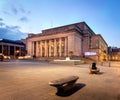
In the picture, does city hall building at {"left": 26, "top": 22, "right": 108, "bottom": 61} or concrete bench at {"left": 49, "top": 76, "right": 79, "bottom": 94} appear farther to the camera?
city hall building at {"left": 26, "top": 22, "right": 108, "bottom": 61}

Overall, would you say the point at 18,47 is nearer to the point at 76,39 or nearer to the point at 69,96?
the point at 76,39

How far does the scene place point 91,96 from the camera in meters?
6.00

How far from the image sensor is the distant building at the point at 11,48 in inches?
3404

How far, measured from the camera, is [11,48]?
9256 cm

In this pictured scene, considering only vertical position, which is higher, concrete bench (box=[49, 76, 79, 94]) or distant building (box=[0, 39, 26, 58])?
distant building (box=[0, 39, 26, 58])

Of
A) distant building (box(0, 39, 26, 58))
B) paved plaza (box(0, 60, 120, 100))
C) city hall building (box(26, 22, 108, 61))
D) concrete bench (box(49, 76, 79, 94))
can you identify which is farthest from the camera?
distant building (box(0, 39, 26, 58))

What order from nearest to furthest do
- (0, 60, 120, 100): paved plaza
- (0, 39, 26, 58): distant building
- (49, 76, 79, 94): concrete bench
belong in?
(49, 76, 79, 94): concrete bench < (0, 60, 120, 100): paved plaza < (0, 39, 26, 58): distant building

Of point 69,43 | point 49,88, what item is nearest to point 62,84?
point 49,88

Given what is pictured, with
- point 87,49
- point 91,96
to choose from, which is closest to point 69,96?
point 91,96

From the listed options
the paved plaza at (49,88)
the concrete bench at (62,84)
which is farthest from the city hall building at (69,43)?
the concrete bench at (62,84)

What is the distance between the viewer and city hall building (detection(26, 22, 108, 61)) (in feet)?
209

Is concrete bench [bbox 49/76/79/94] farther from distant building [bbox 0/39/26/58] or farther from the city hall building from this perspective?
distant building [bbox 0/39/26/58]

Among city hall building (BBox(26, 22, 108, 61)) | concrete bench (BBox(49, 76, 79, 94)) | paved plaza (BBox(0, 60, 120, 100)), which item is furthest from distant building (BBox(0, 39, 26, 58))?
concrete bench (BBox(49, 76, 79, 94))

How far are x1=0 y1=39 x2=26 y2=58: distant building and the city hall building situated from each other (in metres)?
17.1
